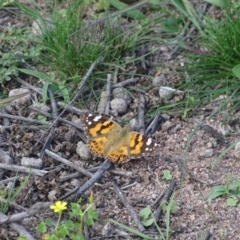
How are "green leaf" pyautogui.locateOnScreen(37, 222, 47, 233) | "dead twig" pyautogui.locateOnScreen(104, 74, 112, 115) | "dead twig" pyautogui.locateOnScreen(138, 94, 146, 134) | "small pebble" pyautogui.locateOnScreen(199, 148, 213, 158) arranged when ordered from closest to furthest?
1. "green leaf" pyautogui.locateOnScreen(37, 222, 47, 233)
2. "small pebble" pyautogui.locateOnScreen(199, 148, 213, 158)
3. "dead twig" pyautogui.locateOnScreen(138, 94, 146, 134)
4. "dead twig" pyautogui.locateOnScreen(104, 74, 112, 115)

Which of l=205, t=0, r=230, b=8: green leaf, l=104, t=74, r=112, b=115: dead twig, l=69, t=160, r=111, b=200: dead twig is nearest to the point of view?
l=69, t=160, r=111, b=200: dead twig

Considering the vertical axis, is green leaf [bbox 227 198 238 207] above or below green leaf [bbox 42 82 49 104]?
below

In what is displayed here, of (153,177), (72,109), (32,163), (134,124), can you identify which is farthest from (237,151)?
(32,163)

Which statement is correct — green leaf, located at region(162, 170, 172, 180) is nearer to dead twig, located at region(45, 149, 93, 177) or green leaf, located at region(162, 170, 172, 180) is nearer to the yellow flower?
dead twig, located at region(45, 149, 93, 177)

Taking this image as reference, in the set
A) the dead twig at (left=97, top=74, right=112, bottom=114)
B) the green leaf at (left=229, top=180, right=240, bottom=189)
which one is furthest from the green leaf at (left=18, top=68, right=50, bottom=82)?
the green leaf at (left=229, top=180, right=240, bottom=189)

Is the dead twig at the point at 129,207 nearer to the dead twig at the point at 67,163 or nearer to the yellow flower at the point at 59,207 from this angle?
the dead twig at the point at 67,163

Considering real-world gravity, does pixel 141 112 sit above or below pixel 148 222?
above

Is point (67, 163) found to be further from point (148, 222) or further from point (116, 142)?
point (148, 222)
